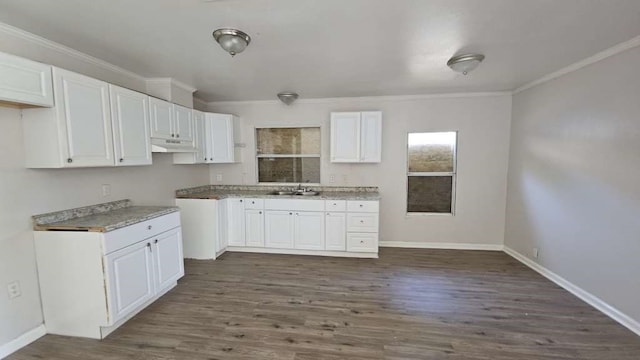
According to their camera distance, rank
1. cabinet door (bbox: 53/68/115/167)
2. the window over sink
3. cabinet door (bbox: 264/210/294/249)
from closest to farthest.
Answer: cabinet door (bbox: 53/68/115/167)
cabinet door (bbox: 264/210/294/249)
the window over sink

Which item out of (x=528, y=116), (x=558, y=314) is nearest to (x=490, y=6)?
(x=528, y=116)

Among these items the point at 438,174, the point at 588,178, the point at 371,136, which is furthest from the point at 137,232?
the point at 588,178

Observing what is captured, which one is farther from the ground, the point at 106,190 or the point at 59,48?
the point at 59,48

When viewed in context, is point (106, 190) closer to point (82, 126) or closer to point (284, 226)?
point (82, 126)

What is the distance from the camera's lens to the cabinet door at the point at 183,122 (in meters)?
3.29

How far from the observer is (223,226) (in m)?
3.93

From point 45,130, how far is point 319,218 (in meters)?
2.98

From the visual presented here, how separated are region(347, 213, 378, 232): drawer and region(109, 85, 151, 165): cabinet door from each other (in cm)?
267

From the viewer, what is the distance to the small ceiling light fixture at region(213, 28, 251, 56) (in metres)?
1.96

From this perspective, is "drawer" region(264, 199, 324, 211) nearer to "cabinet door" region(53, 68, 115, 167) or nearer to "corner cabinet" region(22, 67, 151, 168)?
"corner cabinet" region(22, 67, 151, 168)

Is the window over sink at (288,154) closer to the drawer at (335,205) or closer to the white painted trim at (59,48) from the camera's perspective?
the drawer at (335,205)

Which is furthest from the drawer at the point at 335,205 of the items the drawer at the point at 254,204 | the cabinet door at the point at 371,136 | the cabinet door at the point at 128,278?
the cabinet door at the point at 128,278

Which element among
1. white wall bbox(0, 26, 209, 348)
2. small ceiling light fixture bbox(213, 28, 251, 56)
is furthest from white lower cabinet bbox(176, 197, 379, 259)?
small ceiling light fixture bbox(213, 28, 251, 56)

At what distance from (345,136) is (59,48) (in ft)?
10.7
